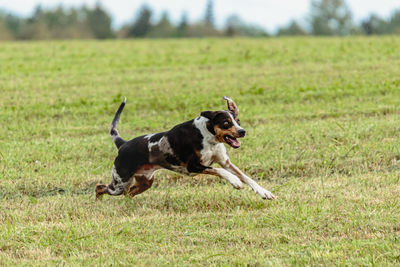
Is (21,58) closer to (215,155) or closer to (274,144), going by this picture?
(274,144)

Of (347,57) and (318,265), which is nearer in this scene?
(318,265)

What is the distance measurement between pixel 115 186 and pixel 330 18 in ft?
264

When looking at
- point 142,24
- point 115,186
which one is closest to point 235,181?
point 115,186

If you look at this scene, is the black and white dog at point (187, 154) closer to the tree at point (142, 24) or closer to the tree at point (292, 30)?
the tree at point (142, 24)

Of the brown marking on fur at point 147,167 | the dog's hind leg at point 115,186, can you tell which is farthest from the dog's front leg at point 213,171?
the dog's hind leg at point 115,186

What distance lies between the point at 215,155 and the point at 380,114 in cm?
704

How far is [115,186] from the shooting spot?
859cm

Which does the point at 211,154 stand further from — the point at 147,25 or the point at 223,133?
the point at 147,25

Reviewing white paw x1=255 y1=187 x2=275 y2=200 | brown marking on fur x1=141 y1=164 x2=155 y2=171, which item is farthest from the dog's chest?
brown marking on fur x1=141 y1=164 x2=155 y2=171

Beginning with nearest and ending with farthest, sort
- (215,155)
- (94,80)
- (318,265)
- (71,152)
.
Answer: (318,265) < (215,155) < (71,152) < (94,80)

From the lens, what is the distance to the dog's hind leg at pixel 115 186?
8.50 m

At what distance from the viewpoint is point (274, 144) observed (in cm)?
1130

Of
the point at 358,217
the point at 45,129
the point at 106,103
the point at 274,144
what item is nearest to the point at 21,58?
the point at 106,103

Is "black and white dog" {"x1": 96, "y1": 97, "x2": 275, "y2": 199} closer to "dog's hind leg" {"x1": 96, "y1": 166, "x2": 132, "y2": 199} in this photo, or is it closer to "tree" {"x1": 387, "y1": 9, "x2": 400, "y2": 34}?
"dog's hind leg" {"x1": 96, "y1": 166, "x2": 132, "y2": 199}
